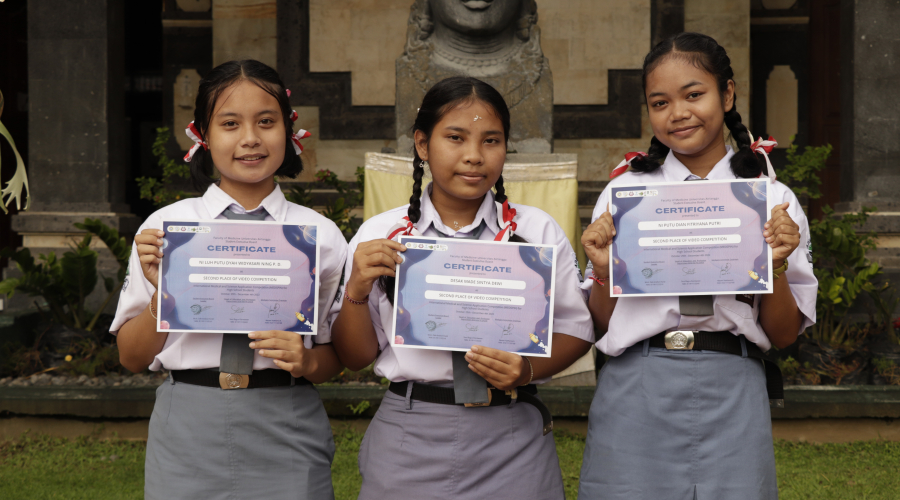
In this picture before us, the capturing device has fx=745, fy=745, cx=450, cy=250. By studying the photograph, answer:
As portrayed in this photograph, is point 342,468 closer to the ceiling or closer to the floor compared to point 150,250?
closer to the floor

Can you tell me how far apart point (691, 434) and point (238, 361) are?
1.15 m

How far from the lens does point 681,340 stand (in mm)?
1909

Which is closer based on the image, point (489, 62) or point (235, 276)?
point (235, 276)

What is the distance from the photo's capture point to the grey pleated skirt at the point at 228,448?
1.86 metres

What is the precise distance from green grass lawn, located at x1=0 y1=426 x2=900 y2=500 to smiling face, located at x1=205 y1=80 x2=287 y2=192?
7.11 ft

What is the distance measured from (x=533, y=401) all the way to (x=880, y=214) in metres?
4.92

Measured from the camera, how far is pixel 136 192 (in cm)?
1119

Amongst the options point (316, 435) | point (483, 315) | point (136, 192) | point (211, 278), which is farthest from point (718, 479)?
point (136, 192)

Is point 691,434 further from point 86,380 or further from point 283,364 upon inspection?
point 86,380

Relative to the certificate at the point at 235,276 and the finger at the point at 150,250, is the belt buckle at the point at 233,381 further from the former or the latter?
the finger at the point at 150,250

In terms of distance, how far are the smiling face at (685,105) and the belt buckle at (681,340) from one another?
1.57ft

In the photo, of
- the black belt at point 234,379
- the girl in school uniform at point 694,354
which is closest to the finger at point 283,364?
Answer: the black belt at point 234,379
